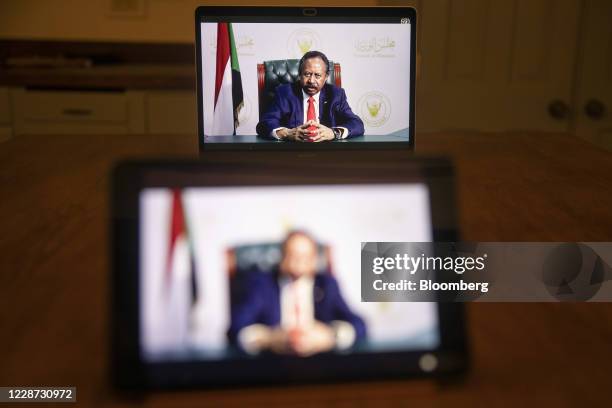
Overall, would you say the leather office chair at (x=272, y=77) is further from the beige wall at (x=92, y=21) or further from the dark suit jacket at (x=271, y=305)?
the beige wall at (x=92, y=21)

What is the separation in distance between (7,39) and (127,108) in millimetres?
847

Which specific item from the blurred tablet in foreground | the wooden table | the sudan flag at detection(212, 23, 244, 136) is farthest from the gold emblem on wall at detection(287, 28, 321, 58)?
the blurred tablet in foreground

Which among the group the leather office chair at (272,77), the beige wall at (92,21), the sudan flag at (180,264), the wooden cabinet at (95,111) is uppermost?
the beige wall at (92,21)

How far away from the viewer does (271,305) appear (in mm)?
433

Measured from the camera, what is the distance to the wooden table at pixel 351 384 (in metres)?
0.43

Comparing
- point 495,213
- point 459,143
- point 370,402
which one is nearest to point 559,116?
point 459,143

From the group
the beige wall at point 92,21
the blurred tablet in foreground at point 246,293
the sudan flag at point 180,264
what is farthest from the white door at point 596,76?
the sudan flag at point 180,264

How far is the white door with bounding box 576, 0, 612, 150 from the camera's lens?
2.57 meters

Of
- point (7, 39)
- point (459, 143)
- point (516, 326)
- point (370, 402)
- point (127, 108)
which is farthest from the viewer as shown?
point (7, 39)

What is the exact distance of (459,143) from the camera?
58.0 inches

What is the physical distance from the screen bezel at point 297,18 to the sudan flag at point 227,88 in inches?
1.3

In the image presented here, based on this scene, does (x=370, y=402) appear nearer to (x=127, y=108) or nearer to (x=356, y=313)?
(x=356, y=313)

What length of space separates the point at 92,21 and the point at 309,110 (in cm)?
211

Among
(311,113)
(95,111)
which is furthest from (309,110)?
(95,111)
